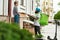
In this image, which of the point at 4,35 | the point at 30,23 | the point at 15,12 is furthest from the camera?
the point at 30,23

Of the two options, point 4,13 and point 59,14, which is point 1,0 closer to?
point 4,13

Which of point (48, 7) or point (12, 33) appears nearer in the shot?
point (12, 33)

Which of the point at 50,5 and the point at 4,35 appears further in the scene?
the point at 50,5

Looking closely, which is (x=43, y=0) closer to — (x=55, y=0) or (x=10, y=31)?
(x=55, y=0)

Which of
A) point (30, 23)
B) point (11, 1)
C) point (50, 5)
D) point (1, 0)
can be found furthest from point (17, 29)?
point (50, 5)

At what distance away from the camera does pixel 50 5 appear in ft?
152

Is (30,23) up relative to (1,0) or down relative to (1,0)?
down

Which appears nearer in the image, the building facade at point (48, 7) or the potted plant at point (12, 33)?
the potted plant at point (12, 33)

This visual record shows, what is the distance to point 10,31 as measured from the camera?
3365mm

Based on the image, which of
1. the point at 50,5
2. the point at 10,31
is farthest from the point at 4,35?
the point at 50,5

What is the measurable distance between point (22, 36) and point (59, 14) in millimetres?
35313

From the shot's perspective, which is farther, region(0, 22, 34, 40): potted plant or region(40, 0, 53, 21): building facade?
region(40, 0, 53, 21): building facade

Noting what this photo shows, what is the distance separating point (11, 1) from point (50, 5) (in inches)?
1262

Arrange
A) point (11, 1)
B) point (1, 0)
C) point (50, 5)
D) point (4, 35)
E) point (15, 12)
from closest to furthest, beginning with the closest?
point (4, 35)
point (15, 12)
point (1, 0)
point (11, 1)
point (50, 5)
